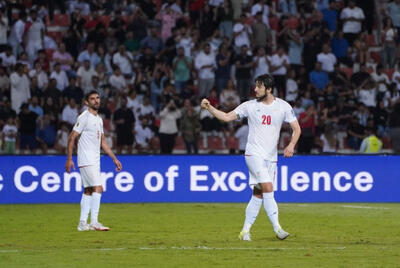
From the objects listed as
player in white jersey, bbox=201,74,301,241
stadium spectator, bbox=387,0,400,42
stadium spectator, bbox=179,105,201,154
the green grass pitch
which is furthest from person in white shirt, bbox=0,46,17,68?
player in white jersey, bbox=201,74,301,241

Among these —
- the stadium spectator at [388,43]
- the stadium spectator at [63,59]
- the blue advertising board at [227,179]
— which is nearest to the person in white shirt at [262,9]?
the stadium spectator at [388,43]

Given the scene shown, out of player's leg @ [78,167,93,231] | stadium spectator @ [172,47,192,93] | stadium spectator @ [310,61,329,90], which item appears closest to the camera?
player's leg @ [78,167,93,231]

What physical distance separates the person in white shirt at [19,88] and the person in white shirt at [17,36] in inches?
89.2

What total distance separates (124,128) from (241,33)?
568cm

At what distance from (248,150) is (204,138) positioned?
13935mm

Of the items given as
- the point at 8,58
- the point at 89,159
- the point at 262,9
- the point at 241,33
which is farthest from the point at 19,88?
the point at 89,159

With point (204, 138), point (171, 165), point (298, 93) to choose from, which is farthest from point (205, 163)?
point (298, 93)

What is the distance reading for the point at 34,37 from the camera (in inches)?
1165

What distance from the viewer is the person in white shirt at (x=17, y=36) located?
29.7 metres

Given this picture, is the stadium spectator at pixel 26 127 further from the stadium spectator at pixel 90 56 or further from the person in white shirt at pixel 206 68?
the person in white shirt at pixel 206 68

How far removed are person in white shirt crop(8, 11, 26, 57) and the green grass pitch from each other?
29.2 feet

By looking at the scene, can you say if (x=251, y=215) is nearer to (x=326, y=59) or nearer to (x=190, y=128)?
(x=190, y=128)

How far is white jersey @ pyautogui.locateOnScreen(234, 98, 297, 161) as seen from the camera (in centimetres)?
1427

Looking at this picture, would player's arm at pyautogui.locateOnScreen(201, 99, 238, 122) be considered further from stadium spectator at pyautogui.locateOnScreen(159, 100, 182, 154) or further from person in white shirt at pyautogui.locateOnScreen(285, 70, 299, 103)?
person in white shirt at pyautogui.locateOnScreen(285, 70, 299, 103)
